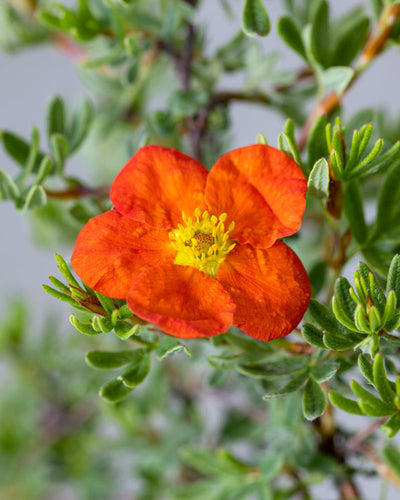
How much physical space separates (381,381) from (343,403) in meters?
0.03

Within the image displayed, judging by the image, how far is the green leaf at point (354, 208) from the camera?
0.50m

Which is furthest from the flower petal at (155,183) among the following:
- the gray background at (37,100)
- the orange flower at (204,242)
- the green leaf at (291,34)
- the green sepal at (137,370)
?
the gray background at (37,100)

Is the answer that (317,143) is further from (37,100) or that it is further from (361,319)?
(37,100)

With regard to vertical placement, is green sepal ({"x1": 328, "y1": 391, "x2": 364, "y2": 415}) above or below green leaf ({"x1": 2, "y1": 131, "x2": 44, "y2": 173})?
below

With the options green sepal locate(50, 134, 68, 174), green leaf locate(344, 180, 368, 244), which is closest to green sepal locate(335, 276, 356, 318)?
green leaf locate(344, 180, 368, 244)

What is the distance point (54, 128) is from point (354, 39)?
34 cm

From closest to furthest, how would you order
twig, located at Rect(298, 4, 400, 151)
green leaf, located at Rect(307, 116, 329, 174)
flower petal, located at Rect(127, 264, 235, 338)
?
flower petal, located at Rect(127, 264, 235, 338) → green leaf, located at Rect(307, 116, 329, 174) → twig, located at Rect(298, 4, 400, 151)

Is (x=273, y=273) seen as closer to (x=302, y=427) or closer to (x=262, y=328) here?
(x=262, y=328)

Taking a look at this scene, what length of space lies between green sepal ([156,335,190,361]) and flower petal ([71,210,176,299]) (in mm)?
50

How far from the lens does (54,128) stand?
640mm

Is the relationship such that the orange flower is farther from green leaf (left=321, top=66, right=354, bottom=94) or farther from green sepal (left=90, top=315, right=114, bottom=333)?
green leaf (left=321, top=66, right=354, bottom=94)

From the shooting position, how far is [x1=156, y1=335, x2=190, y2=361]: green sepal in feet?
1.28

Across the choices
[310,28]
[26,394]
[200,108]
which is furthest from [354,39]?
[26,394]

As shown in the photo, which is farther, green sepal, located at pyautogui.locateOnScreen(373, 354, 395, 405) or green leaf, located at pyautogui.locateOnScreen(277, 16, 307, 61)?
green leaf, located at pyautogui.locateOnScreen(277, 16, 307, 61)
